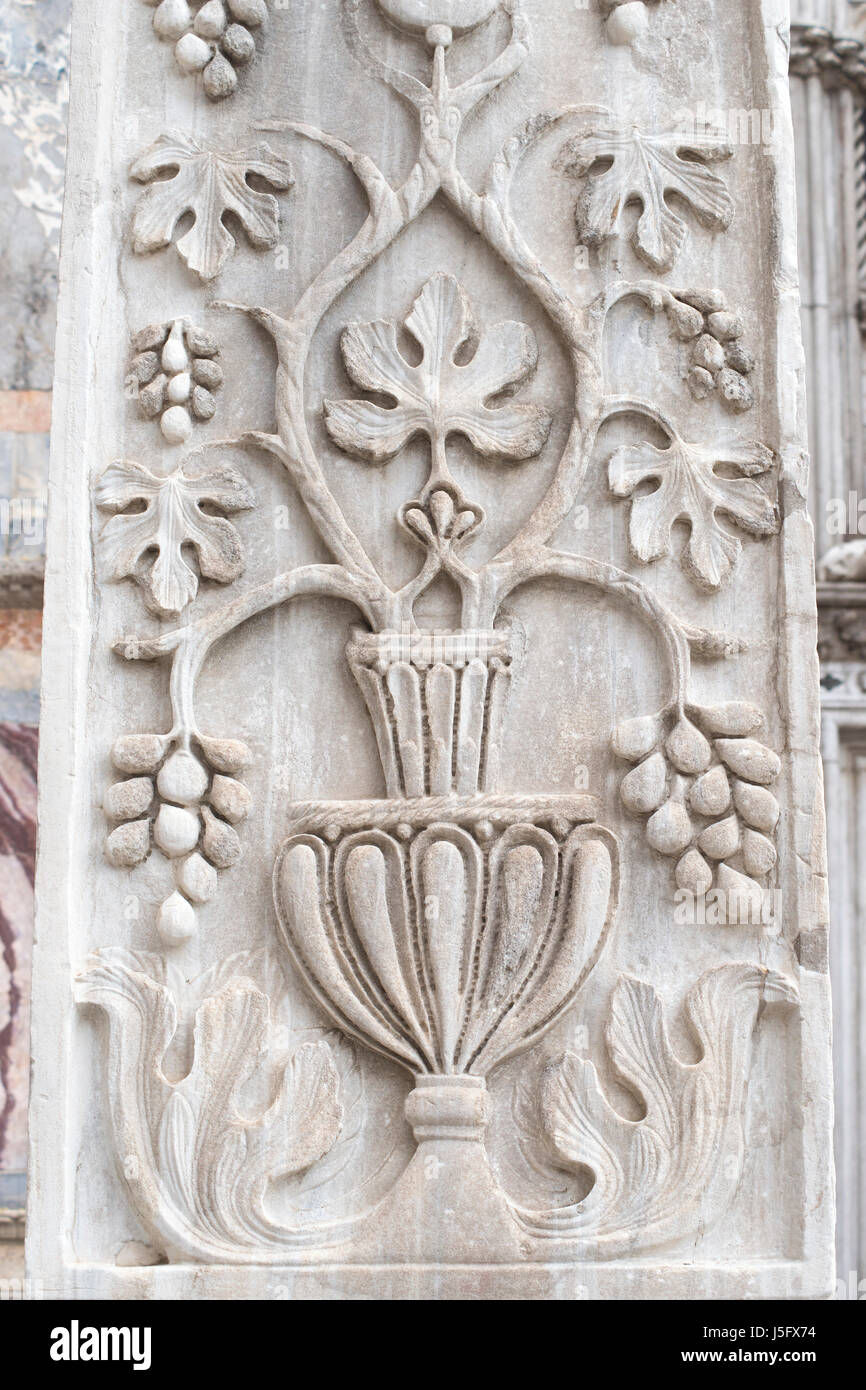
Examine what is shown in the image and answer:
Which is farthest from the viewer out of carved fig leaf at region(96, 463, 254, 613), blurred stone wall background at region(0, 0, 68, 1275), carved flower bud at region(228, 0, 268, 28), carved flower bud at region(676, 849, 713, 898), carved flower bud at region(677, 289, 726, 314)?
blurred stone wall background at region(0, 0, 68, 1275)

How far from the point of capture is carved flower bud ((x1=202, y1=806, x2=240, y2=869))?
283 centimetres

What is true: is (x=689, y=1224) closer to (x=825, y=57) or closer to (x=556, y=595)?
(x=556, y=595)

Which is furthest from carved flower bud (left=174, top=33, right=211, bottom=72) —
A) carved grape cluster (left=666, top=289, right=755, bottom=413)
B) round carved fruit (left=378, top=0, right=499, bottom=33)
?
carved grape cluster (left=666, top=289, right=755, bottom=413)

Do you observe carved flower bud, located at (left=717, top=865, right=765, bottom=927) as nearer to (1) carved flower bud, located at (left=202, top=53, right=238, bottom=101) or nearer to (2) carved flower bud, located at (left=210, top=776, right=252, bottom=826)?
(2) carved flower bud, located at (left=210, top=776, right=252, bottom=826)

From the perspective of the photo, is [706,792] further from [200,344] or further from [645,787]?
[200,344]

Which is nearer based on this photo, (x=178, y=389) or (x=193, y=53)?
(x=178, y=389)

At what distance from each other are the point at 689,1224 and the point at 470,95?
1957 millimetres

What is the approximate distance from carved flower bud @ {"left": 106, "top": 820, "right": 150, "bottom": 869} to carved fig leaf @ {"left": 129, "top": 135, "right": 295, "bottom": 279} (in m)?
0.99

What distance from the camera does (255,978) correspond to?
2.81 meters

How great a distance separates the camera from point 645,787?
2.83 meters

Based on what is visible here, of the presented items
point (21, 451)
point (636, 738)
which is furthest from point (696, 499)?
point (21, 451)

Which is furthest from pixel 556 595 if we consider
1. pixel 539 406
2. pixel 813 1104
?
pixel 813 1104

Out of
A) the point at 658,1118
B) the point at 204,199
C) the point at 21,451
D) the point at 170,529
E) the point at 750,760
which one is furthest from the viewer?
the point at 21,451

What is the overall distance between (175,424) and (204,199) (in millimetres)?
426
